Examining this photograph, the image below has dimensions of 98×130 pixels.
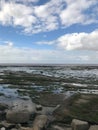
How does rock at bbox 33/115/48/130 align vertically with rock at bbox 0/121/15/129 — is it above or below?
above

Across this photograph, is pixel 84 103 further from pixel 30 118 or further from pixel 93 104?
pixel 30 118

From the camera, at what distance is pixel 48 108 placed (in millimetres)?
23562

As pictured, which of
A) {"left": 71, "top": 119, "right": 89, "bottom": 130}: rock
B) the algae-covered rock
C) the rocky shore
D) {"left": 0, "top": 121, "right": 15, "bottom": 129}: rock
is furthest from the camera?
the algae-covered rock

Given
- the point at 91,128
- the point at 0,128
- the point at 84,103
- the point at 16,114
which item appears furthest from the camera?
the point at 84,103

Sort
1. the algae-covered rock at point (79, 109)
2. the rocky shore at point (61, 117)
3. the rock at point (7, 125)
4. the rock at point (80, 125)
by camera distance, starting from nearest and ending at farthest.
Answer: the rock at point (80, 125), the rocky shore at point (61, 117), the rock at point (7, 125), the algae-covered rock at point (79, 109)

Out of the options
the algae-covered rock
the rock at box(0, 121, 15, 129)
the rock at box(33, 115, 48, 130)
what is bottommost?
the rock at box(0, 121, 15, 129)

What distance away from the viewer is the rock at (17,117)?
1742cm

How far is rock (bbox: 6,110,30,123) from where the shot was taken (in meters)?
17.4

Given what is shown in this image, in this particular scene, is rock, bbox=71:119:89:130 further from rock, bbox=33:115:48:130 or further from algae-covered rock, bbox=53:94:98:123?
rock, bbox=33:115:48:130

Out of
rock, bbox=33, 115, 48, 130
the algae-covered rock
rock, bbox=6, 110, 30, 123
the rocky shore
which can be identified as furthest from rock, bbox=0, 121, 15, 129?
the algae-covered rock

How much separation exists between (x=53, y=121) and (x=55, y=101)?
7719 millimetres

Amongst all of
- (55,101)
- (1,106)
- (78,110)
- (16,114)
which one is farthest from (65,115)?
(55,101)

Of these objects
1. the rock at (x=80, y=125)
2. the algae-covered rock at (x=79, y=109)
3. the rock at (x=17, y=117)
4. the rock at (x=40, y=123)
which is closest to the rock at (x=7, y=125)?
the rock at (x=17, y=117)

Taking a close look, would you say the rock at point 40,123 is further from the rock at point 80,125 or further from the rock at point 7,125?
the rock at point 80,125
